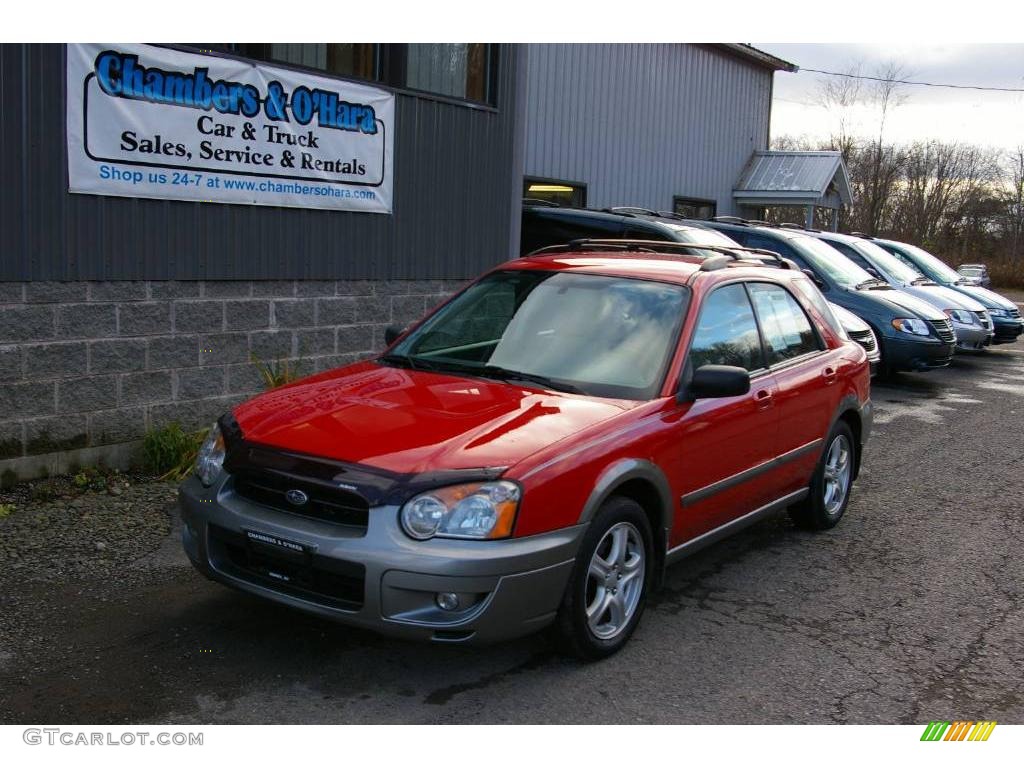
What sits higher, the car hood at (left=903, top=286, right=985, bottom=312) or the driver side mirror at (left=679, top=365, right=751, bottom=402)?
the driver side mirror at (left=679, top=365, right=751, bottom=402)

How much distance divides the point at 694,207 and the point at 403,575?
739 inches

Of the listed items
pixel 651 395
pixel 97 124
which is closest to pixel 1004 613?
pixel 651 395

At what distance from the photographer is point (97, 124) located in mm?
6578

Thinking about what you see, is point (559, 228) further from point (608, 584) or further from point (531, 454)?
point (531, 454)

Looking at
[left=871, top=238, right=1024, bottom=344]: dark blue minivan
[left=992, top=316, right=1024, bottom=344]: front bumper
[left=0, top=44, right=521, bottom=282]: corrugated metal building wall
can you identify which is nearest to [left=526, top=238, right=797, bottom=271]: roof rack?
[left=0, top=44, right=521, bottom=282]: corrugated metal building wall

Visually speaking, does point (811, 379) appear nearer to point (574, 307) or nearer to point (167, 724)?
point (574, 307)

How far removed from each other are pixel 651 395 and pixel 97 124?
4175 mm

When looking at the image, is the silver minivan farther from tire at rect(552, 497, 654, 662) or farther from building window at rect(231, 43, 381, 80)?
tire at rect(552, 497, 654, 662)

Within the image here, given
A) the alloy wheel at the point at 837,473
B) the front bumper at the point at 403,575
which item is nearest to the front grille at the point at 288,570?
the front bumper at the point at 403,575

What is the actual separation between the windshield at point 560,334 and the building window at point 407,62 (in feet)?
10.9

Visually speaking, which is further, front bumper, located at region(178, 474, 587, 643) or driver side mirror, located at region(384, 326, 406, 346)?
driver side mirror, located at region(384, 326, 406, 346)

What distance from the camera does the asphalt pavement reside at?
3.81 m

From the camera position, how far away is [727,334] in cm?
528

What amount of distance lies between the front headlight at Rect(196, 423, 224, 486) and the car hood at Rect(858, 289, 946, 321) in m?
10.4
